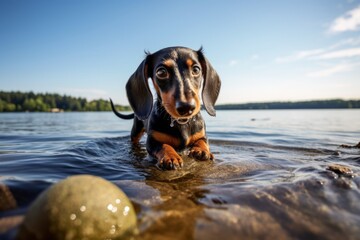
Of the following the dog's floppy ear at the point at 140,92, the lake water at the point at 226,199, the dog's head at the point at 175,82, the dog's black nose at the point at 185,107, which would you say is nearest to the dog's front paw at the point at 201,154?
the lake water at the point at 226,199

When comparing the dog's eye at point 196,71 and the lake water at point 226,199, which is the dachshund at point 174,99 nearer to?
the dog's eye at point 196,71

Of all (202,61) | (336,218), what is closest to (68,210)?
(336,218)

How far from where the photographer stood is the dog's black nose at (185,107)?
333cm

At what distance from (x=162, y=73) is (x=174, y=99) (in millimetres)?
854

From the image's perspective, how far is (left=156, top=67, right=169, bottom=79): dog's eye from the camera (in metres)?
4.11

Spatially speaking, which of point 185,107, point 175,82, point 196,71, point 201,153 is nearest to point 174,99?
point 185,107

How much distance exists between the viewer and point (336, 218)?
5.98 feet

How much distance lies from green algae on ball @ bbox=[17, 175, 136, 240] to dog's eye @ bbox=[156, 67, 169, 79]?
2771mm

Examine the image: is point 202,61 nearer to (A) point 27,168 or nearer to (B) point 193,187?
(B) point 193,187

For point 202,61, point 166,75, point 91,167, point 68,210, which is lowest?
point 91,167

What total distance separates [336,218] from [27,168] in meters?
3.59

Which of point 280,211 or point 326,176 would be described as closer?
point 280,211

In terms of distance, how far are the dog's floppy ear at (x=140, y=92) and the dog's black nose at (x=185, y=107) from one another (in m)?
1.41

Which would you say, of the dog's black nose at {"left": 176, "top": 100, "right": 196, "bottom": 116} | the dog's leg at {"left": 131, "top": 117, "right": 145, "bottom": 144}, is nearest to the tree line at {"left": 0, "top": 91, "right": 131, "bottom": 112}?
the dog's leg at {"left": 131, "top": 117, "right": 145, "bottom": 144}
